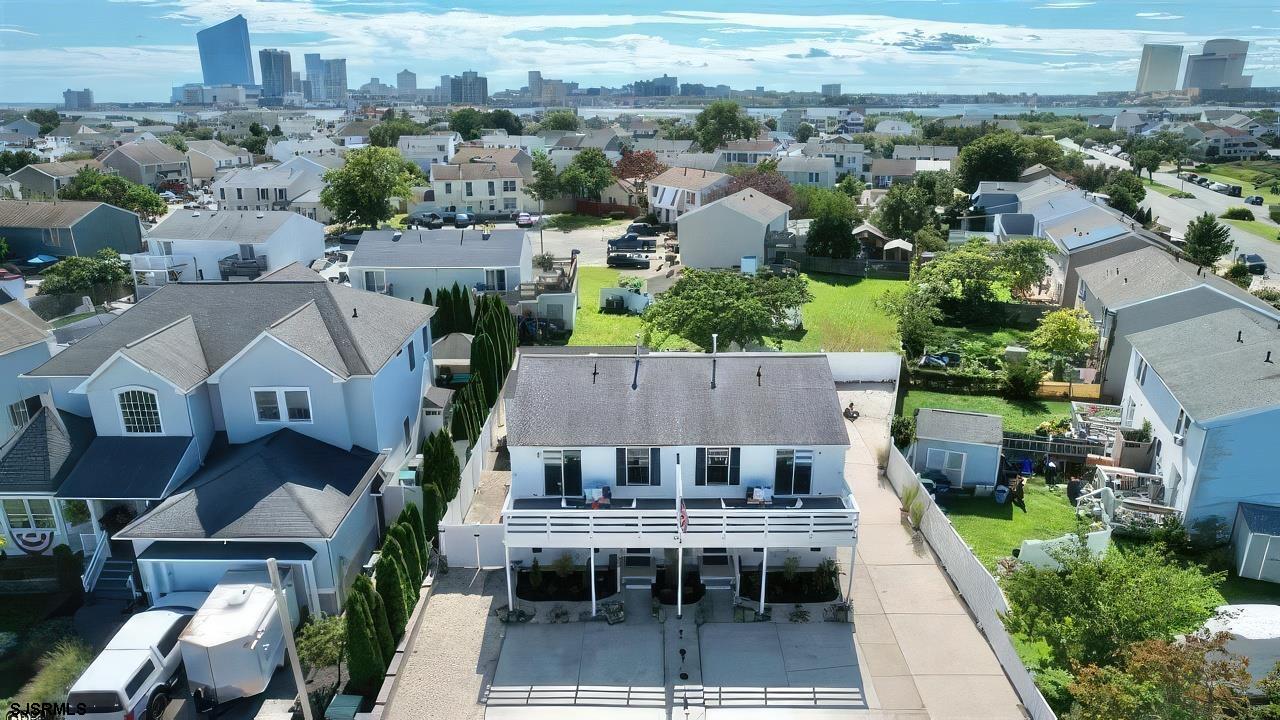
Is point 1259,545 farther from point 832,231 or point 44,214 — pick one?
point 44,214

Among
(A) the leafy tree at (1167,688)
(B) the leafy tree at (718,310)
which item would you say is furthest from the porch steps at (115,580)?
(A) the leafy tree at (1167,688)

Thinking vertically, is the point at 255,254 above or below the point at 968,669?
above

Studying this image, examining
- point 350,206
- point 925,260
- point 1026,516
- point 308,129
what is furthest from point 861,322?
point 308,129

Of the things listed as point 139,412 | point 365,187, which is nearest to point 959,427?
point 139,412

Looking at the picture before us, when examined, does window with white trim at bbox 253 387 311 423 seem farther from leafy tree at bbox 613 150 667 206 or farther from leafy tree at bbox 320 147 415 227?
leafy tree at bbox 613 150 667 206

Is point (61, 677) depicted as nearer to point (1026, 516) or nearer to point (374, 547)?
point (374, 547)

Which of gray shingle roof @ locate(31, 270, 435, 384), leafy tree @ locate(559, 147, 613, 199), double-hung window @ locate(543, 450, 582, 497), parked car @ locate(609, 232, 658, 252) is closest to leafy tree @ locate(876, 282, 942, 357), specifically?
double-hung window @ locate(543, 450, 582, 497)

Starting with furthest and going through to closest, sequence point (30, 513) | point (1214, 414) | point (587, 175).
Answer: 1. point (587, 175)
2. point (30, 513)
3. point (1214, 414)
